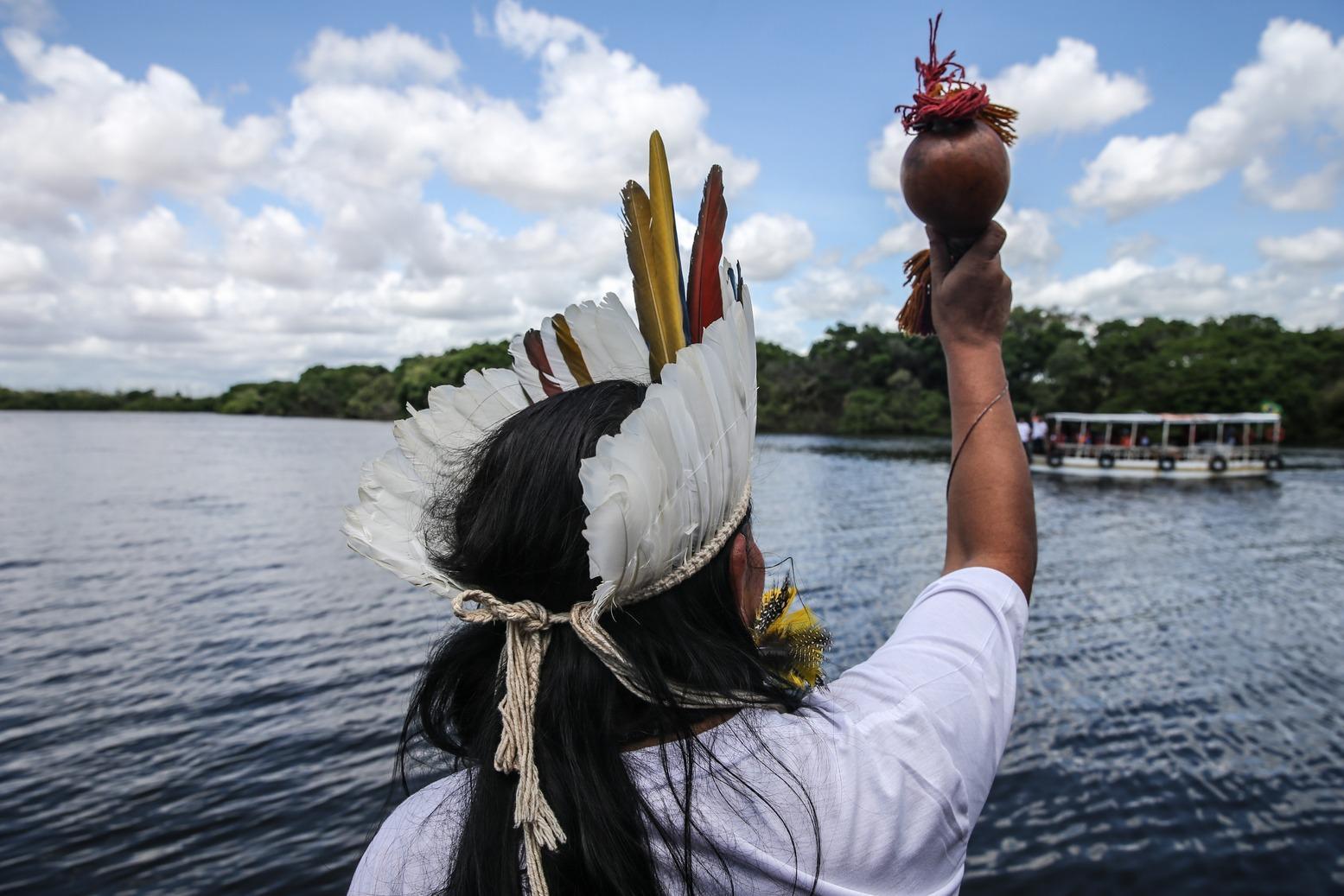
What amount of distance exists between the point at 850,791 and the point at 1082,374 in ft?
222

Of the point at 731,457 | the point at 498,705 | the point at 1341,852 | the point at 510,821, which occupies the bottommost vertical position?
the point at 1341,852

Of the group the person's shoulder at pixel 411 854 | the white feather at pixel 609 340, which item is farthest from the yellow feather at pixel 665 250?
the person's shoulder at pixel 411 854

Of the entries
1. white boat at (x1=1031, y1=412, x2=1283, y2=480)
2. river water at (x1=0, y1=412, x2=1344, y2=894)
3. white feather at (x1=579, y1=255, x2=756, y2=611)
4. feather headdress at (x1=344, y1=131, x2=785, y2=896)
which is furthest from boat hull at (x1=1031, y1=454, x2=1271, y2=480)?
white feather at (x1=579, y1=255, x2=756, y2=611)

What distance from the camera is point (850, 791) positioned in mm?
973

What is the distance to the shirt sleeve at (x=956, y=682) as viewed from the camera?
1.03 m

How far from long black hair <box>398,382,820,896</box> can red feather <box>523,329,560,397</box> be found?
0.28m

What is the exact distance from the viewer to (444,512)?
129 cm

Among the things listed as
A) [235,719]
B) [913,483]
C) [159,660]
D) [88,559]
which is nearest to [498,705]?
[235,719]

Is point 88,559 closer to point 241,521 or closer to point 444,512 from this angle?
point 241,521

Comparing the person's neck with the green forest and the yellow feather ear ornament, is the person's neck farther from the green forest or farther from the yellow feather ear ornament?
the green forest

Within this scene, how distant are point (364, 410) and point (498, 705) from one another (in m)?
128

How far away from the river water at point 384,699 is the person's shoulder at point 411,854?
5.30 metres

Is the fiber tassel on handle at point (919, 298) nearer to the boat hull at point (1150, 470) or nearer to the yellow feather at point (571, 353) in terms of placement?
the yellow feather at point (571, 353)

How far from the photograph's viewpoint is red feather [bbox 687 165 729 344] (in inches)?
48.4
